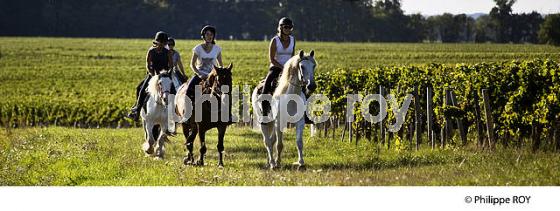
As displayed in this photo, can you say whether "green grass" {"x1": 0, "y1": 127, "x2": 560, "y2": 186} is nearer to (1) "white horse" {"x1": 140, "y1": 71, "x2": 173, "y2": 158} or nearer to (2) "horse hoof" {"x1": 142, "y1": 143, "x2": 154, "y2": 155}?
(2) "horse hoof" {"x1": 142, "y1": 143, "x2": 154, "y2": 155}

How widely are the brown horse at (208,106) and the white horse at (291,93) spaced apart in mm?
747

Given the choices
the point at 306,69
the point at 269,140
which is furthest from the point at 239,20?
the point at 306,69

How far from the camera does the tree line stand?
43688mm

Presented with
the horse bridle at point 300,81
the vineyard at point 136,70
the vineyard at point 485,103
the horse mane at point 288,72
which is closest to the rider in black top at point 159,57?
the horse mane at point 288,72

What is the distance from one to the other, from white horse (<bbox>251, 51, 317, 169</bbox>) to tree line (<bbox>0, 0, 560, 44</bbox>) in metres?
13.8

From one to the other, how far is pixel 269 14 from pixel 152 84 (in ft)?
101

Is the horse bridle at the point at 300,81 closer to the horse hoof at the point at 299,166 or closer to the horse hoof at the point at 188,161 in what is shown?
the horse hoof at the point at 299,166

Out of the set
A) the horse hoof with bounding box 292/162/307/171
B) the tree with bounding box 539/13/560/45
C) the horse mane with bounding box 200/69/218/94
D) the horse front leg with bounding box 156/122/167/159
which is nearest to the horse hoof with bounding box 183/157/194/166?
the horse front leg with bounding box 156/122/167/159

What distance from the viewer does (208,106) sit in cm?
1545

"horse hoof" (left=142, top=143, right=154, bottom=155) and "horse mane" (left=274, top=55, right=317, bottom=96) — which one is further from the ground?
"horse mane" (left=274, top=55, right=317, bottom=96)

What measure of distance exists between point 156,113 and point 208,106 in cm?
227
